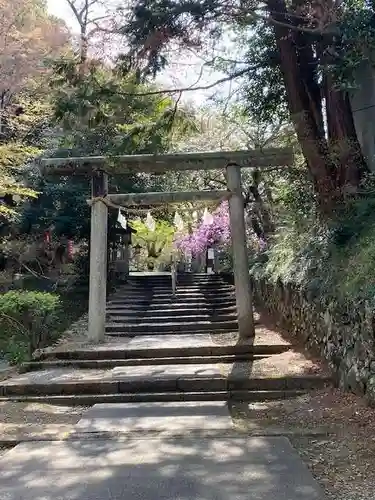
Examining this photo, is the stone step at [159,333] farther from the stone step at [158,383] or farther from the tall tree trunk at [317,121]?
the tall tree trunk at [317,121]

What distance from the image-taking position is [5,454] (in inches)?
152

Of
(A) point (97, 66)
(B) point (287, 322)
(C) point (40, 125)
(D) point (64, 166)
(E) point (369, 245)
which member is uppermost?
(C) point (40, 125)

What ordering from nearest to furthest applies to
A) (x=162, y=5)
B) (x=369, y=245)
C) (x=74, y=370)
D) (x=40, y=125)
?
(x=369, y=245)
(x=162, y=5)
(x=74, y=370)
(x=40, y=125)

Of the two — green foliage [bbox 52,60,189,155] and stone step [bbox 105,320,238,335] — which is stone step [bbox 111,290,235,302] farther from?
green foliage [bbox 52,60,189,155]

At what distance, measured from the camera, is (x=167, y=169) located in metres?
8.75

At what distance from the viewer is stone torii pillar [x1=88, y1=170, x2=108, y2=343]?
28.3 ft

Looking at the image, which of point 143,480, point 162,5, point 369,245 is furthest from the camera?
point 162,5

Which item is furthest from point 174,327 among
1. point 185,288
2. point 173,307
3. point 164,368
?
point 185,288

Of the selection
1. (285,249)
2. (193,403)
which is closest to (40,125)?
(285,249)

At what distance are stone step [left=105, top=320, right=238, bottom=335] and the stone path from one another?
22mm

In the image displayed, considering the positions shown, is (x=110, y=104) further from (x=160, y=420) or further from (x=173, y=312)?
(x=173, y=312)

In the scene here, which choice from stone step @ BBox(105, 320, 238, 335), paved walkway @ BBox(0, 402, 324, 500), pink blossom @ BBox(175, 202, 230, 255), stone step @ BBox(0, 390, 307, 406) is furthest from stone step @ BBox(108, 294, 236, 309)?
paved walkway @ BBox(0, 402, 324, 500)

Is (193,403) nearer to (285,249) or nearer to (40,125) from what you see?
(285,249)

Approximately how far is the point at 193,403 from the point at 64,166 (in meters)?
5.01
